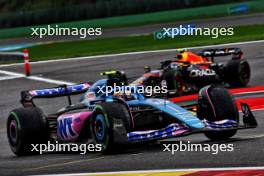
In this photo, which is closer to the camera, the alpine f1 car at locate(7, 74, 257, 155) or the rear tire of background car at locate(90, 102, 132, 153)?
the rear tire of background car at locate(90, 102, 132, 153)

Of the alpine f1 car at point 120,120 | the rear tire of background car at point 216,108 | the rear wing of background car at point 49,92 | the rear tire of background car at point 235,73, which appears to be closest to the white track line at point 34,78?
the rear tire of background car at point 235,73

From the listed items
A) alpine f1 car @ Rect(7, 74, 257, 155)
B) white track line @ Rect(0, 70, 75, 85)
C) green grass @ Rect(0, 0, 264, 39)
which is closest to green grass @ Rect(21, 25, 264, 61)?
white track line @ Rect(0, 70, 75, 85)

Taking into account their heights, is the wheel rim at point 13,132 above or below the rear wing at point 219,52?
below

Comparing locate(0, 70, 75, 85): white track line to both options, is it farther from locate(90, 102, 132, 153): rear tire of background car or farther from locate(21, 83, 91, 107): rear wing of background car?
locate(90, 102, 132, 153): rear tire of background car

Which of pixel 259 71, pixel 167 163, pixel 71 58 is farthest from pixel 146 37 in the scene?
pixel 167 163

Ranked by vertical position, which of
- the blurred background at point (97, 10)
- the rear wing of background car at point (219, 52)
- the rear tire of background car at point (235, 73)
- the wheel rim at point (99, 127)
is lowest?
the rear tire of background car at point (235, 73)

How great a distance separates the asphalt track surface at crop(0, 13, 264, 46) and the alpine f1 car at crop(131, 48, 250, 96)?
16.6m

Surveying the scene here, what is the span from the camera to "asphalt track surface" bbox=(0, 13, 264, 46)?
38.5 meters

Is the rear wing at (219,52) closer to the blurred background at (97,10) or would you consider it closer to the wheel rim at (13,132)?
the wheel rim at (13,132)

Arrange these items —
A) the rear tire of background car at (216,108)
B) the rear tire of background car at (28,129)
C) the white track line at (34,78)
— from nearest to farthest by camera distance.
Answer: the rear tire of background car at (216,108), the rear tire of background car at (28,129), the white track line at (34,78)

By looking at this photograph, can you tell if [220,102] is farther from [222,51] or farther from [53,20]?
[53,20]

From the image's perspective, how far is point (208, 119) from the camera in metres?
11.7

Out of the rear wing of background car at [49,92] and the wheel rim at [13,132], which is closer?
the wheel rim at [13,132]

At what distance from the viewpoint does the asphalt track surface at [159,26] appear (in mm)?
38469
